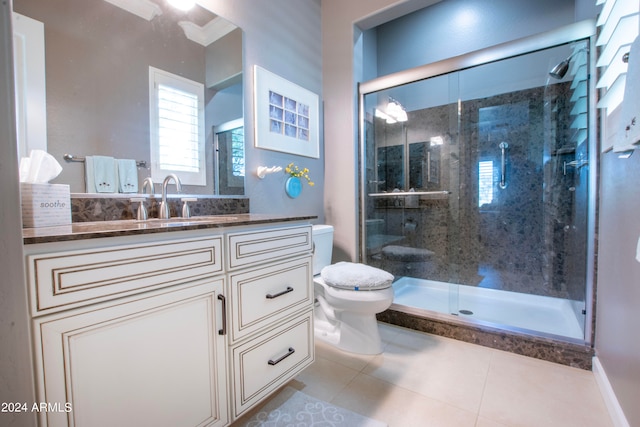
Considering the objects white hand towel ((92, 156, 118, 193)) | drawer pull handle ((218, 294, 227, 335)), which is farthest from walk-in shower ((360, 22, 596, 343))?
white hand towel ((92, 156, 118, 193))

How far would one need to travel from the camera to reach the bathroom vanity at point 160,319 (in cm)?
65

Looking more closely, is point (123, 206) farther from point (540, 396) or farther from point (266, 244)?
point (540, 396)

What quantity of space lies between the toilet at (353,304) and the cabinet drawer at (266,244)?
1.39 feet

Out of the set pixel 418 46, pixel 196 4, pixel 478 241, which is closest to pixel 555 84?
pixel 418 46

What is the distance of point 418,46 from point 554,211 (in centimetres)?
189

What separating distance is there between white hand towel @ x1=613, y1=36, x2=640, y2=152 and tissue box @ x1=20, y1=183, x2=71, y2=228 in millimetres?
1718

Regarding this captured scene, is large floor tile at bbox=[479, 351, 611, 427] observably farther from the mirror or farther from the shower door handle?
the mirror

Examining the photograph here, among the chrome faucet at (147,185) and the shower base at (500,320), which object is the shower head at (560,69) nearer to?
the shower base at (500,320)

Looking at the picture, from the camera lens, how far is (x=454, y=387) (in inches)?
54.0

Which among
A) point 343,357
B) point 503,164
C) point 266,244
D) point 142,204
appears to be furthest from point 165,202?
point 503,164

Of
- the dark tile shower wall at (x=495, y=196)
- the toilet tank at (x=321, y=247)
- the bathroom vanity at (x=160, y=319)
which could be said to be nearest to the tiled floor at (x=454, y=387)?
the bathroom vanity at (x=160, y=319)

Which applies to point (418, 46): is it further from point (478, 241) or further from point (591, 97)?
point (478, 241)

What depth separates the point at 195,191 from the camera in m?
1.52

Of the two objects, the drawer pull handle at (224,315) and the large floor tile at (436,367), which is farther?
the large floor tile at (436,367)
